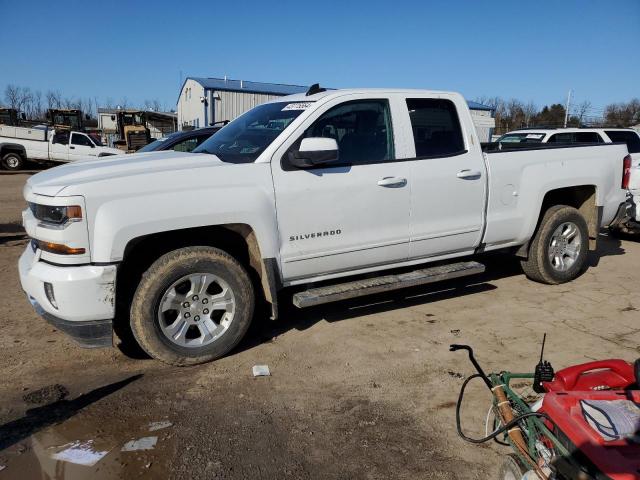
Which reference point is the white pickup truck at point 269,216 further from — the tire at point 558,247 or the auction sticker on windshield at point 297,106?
the tire at point 558,247

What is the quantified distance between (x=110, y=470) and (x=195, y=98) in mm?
35017

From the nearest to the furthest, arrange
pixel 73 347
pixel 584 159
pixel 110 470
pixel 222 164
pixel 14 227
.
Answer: pixel 110 470
pixel 222 164
pixel 73 347
pixel 584 159
pixel 14 227

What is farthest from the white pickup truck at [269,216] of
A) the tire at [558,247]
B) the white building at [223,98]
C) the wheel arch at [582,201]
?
the white building at [223,98]

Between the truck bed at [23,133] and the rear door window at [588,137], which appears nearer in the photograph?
the rear door window at [588,137]

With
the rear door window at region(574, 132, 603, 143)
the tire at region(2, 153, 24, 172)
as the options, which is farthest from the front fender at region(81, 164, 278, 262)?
the tire at region(2, 153, 24, 172)

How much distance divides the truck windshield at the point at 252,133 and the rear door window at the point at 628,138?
9.58 meters

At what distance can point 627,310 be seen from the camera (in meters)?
5.17

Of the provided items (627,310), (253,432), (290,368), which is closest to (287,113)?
(290,368)

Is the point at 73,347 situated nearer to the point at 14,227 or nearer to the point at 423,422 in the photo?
the point at 423,422

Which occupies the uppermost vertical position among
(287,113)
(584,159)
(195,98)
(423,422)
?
(195,98)

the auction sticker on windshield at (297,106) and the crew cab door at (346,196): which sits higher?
the auction sticker on windshield at (297,106)

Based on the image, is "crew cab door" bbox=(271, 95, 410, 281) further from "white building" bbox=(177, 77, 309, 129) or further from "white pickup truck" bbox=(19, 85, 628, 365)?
"white building" bbox=(177, 77, 309, 129)

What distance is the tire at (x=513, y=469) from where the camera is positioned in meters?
2.23

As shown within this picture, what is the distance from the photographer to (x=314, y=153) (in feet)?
12.7
